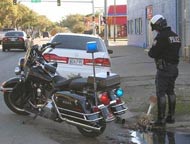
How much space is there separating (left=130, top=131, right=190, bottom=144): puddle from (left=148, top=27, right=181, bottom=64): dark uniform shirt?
1.33 meters

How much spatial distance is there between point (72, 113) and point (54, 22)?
7107 inches

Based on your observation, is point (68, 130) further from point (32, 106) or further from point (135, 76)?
point (135, 76)

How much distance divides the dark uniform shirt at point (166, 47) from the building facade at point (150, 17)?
1680cm

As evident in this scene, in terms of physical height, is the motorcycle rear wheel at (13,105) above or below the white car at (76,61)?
below

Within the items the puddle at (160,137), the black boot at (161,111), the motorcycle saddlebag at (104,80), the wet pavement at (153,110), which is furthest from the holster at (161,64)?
the motorcycle saddlebag at (104,80)

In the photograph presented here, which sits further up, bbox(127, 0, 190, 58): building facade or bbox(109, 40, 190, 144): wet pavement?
bbox(127, 0, 190, 58): building facade

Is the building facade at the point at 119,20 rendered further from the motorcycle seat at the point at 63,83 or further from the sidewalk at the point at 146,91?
the motorcycle seat at the point at 63,83

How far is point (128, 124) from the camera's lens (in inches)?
363

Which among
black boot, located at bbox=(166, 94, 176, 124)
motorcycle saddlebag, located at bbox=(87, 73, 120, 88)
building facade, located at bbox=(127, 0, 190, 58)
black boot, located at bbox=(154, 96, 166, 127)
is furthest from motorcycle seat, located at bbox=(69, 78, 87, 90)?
building facade, located at bbox=(127, 0, 190, 58)

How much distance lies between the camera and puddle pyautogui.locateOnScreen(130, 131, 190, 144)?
7.58m

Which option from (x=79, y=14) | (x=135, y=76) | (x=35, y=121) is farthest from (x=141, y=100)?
(x=79, y=14)

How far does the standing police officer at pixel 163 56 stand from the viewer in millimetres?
8503

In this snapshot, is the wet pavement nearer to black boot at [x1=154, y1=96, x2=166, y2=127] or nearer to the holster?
black boot at [x1=154, y1=96, x2=166, y2=127]

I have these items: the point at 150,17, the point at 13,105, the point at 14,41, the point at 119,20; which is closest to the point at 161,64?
the point at 13,105
